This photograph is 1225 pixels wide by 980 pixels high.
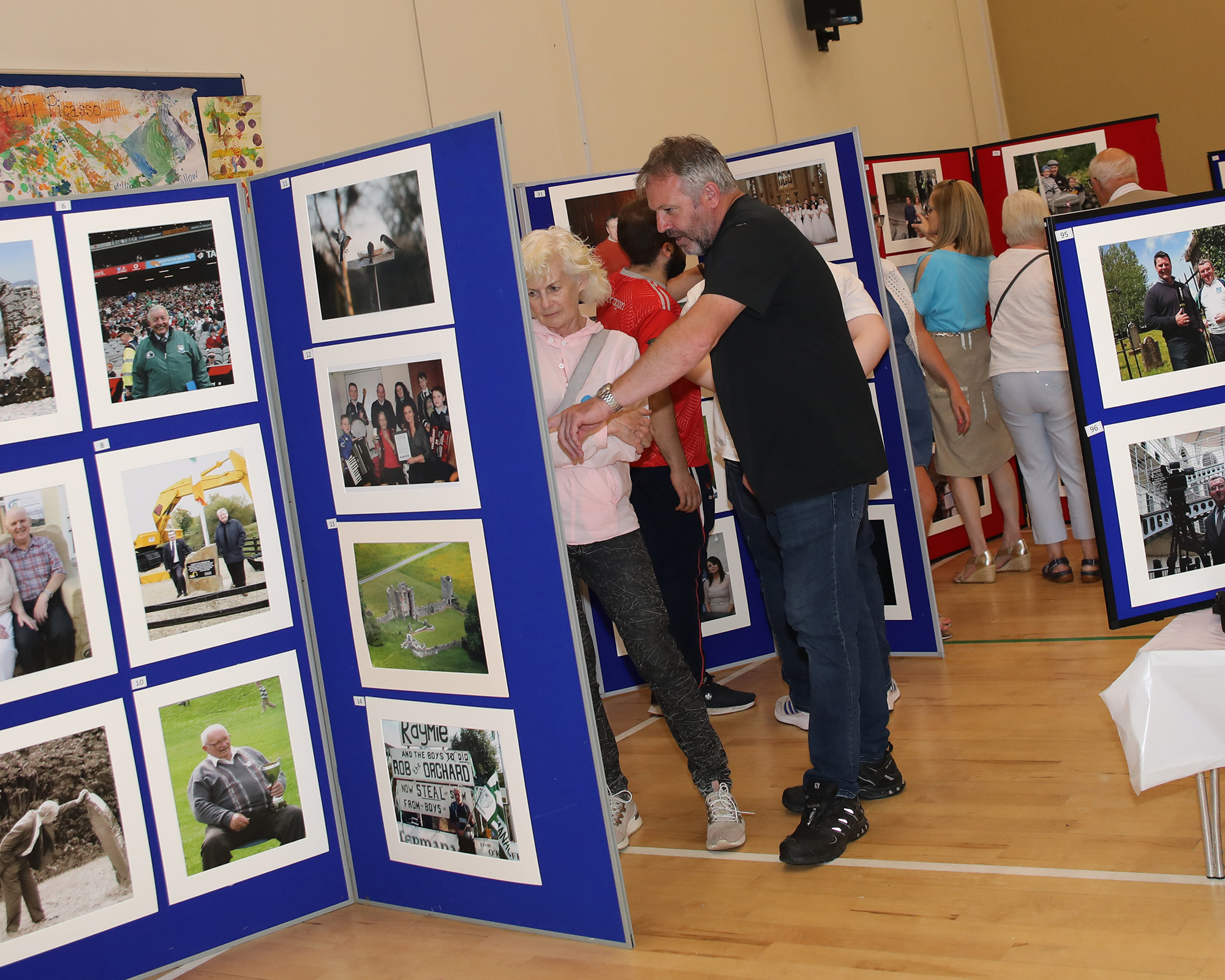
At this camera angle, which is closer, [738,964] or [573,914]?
[738,964]

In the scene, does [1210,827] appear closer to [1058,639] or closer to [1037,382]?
[1058,639]

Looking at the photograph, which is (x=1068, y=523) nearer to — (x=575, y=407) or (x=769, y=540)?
(x=769, y=540)

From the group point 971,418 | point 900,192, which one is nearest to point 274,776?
point 971,418

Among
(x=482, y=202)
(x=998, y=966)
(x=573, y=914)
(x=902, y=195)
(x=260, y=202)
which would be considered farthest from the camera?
(x=902, y=195)

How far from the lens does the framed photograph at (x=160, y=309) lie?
2.46m

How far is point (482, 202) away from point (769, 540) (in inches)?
62.1

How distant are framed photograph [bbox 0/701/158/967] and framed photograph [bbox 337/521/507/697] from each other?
590mm

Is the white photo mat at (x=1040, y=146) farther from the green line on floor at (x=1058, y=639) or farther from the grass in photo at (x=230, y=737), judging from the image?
the grass in photo at (x=230, y=737)

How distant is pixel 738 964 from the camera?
2260 millimetres

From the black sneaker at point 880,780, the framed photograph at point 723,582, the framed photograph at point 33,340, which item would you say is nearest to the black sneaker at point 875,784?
the black sneaker at point 880,780

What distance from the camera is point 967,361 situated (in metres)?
5.03

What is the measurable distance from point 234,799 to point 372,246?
1.35m

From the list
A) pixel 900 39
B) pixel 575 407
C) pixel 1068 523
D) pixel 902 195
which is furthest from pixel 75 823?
pixel 900 39

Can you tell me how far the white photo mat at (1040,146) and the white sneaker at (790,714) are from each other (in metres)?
3.44
